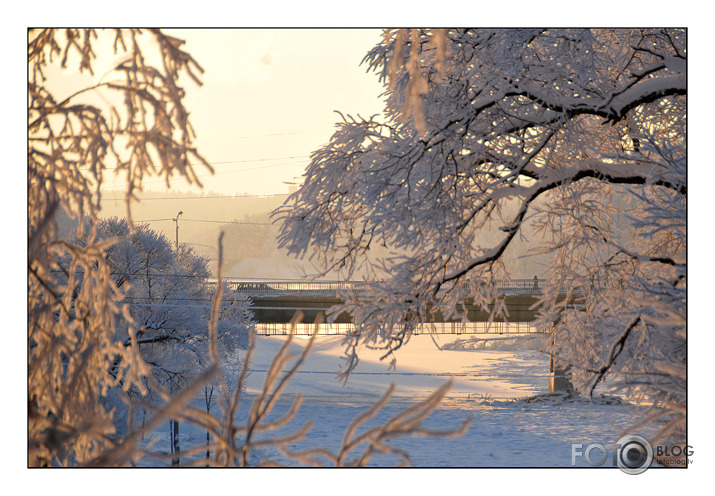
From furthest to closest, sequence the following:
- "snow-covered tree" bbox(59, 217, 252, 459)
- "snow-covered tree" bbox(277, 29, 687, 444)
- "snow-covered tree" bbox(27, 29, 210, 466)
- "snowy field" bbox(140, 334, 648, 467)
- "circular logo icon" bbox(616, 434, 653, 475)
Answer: "snowy field" bbox(140, 334, 648, 467), "snow-covered tree" bbox(59, 217, 252, 459), "snow-covered tree" bbox(277, 29, 687, 444), "circular logo icon" bbox(616, 434, 653, 475), "snow-covered tree" bbox(27, 29, 210, 466)

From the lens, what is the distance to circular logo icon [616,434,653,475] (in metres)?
4.26

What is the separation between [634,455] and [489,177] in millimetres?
2815

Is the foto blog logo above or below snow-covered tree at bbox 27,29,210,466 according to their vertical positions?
below

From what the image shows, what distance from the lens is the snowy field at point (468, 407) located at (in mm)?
14625

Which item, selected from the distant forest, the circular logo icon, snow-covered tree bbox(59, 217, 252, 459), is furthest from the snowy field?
snow-covered tree bbox(59, 217, 252, 459)

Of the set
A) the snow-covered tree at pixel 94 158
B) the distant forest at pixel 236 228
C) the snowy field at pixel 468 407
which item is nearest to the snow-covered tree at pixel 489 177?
the distant forest at pixel 236 228

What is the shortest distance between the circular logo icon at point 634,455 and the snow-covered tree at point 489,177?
2.10 ft

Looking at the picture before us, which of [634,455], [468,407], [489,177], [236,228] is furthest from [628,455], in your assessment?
[468,407]

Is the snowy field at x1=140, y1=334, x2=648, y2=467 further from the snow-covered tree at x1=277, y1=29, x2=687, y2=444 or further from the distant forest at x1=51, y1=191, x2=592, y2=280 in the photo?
the distant forest at x1=51, y1=191, x2=592, y2=280

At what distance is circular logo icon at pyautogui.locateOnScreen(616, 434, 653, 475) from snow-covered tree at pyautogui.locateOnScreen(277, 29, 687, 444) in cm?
64

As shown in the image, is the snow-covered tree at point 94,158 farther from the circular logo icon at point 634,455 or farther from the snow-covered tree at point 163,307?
the snow-covered tree at point 163,307

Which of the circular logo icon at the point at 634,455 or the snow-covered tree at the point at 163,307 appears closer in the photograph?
the circular logo icon at the point at 634,455
